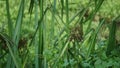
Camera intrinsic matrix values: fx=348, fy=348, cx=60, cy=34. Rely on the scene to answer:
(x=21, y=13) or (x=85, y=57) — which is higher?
(x=21, y=13)

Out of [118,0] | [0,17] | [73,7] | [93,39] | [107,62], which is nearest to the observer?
[93,39]

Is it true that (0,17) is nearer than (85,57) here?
No

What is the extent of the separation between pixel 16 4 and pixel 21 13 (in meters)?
3.28

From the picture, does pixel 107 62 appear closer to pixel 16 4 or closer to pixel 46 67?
pixel 46 67

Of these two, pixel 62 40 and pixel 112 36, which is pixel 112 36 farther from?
pixel 62 40

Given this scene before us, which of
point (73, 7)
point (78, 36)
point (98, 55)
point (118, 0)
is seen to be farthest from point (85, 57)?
point (73, 7)

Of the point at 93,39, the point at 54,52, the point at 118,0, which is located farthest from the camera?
the point at 118,0

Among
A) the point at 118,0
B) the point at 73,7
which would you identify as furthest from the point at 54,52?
the point at 73,7

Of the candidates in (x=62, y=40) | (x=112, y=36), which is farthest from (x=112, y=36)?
(x=62, y=40)

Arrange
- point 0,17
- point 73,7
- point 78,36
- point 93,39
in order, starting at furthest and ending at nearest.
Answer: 1. point 73,7
2. point 0,17
3. point 93,39
4. point 78,36

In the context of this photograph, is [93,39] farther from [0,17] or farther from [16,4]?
[16,4]

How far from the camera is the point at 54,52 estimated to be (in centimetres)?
157

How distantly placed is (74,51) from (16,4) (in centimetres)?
331

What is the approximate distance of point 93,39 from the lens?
1.28 meters
